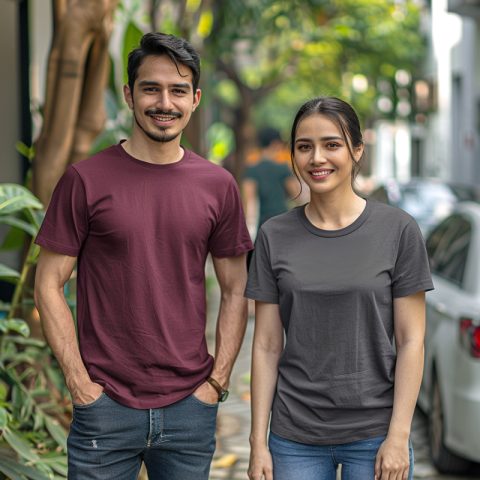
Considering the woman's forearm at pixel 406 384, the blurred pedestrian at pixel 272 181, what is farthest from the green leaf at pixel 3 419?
the blurred pedestrian at pixel 272 181

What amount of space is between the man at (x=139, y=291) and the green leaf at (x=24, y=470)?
0.97 m

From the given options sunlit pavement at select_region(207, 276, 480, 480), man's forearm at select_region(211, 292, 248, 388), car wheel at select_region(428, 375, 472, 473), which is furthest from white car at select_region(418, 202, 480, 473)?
man's forearm at select_region(211, 292, 248, 388)

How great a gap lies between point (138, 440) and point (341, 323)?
2.57ft

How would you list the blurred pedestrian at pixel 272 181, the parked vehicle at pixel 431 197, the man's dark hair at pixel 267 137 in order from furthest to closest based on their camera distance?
the parked vehicle at pixel 431 197
the man's dark hair at pixel 267 137
the blurred pedestrian at pixel 272 181

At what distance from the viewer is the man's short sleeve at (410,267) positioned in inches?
88.8

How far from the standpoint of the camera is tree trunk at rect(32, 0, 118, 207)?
4242 mm

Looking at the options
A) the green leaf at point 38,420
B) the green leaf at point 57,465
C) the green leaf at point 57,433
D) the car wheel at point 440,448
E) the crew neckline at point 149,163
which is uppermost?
the crew neckline at point 149,163

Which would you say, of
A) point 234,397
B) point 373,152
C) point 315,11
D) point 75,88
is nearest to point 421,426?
point 234,397

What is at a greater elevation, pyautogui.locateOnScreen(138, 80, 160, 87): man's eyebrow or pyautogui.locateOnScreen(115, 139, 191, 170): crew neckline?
pyautogui.locateOnScreen(138, 80, 160, 87): man's eyebrow

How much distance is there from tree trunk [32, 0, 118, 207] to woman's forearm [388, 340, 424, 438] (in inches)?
104

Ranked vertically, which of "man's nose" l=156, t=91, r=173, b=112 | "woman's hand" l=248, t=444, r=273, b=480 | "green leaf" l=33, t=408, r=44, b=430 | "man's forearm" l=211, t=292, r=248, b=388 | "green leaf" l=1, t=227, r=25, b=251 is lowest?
"green leaf" l=33, t=408, r=44, b=430

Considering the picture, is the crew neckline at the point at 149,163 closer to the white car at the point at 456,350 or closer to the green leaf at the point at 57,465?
the green leaf at the point at 57,465

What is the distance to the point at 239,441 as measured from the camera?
5199 millimetres

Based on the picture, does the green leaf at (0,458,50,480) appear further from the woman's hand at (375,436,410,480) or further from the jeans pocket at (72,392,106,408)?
the woman's hand at (375,436,410,480)
